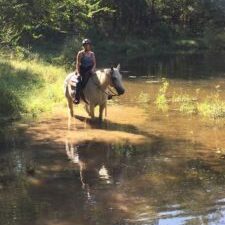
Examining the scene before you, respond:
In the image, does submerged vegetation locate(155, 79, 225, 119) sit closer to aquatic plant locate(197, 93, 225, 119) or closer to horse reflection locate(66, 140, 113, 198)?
aquatic plant locate(197, 93, 225, 119)

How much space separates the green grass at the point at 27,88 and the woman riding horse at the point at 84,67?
1.61m

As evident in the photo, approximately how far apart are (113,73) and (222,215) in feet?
23.1

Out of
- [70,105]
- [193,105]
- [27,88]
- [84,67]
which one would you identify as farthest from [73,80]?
[193,105]

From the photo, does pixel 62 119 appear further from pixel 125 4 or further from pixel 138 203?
pixel 125 4

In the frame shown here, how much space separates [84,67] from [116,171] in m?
5.32

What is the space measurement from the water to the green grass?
0.90 m

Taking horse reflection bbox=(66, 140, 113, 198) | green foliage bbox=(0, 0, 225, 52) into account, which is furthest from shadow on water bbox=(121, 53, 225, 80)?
horse reflection bbox=(66, 140, 113, 198)

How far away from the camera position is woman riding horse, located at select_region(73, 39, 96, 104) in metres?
14.5

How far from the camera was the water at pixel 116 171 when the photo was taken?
25.2 feet

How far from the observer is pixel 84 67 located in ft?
48.1

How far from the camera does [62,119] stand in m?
15.1

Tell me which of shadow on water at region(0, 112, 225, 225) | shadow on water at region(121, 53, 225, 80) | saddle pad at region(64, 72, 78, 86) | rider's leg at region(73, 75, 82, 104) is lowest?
shadow on water at region(0, 112, 225, 225)

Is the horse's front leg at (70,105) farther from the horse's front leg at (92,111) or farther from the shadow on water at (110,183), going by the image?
the shadow on water at (110,183)

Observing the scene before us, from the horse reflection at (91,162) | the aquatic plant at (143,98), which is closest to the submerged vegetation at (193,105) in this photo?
the aquatic plant at (143,98)
